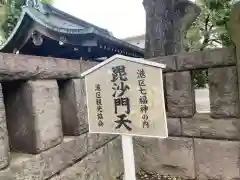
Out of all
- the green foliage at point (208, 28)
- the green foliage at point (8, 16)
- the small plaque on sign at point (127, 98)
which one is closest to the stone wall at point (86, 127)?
the small plaque on sign at point (127, 98)

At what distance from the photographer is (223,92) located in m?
2.96

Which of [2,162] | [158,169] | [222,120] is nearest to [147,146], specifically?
[158,169]

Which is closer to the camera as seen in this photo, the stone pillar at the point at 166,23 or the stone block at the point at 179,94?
the stone block at the point at 179,94

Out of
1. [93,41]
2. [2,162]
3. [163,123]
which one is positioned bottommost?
[2,162]

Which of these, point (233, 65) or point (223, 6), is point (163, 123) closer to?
point (233, 65)

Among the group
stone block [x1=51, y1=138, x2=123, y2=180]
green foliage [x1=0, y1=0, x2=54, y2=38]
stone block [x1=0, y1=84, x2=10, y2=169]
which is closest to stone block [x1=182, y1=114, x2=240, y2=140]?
stone block [x1=51, y1=138, x2=123, y2=180]

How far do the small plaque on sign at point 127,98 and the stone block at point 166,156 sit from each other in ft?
5.09

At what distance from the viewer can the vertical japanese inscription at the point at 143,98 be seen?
1.93 m

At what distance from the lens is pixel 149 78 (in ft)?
6.37

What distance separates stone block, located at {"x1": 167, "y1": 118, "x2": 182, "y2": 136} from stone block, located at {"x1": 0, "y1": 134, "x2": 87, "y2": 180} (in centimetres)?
133

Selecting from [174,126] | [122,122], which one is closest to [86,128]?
[122,122]

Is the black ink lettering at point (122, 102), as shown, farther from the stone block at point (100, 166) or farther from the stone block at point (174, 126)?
the stone block at point (174, 126)

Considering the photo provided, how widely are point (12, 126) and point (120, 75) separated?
1.05 metres

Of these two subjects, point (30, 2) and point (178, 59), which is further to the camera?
point (30, 2)
